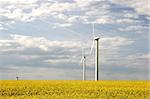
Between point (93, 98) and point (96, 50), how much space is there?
3232 centimetres

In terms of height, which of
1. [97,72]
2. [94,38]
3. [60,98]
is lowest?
[60,98]

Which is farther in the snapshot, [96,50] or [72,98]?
[96,50]

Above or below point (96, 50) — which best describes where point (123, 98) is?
below

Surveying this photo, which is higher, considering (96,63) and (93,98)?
(96,63)

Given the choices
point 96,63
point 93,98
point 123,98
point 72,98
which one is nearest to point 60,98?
point 72,98

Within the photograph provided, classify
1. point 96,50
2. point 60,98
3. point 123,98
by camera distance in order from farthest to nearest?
1. point 96,50
2. point 123,98
3. point 60,98

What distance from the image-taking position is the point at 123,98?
92.1ft

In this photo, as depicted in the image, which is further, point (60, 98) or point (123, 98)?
point (123, 98)

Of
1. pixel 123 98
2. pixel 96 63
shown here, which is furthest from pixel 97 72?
pixel 123 98

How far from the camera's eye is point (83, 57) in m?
62.8

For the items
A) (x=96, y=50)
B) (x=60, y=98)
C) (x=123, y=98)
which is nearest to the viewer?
(x=60, y=98)

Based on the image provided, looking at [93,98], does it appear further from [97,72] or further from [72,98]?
[97,72]

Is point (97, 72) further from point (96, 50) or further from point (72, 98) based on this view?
point (72, 98)

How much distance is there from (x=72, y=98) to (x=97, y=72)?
3520cm
